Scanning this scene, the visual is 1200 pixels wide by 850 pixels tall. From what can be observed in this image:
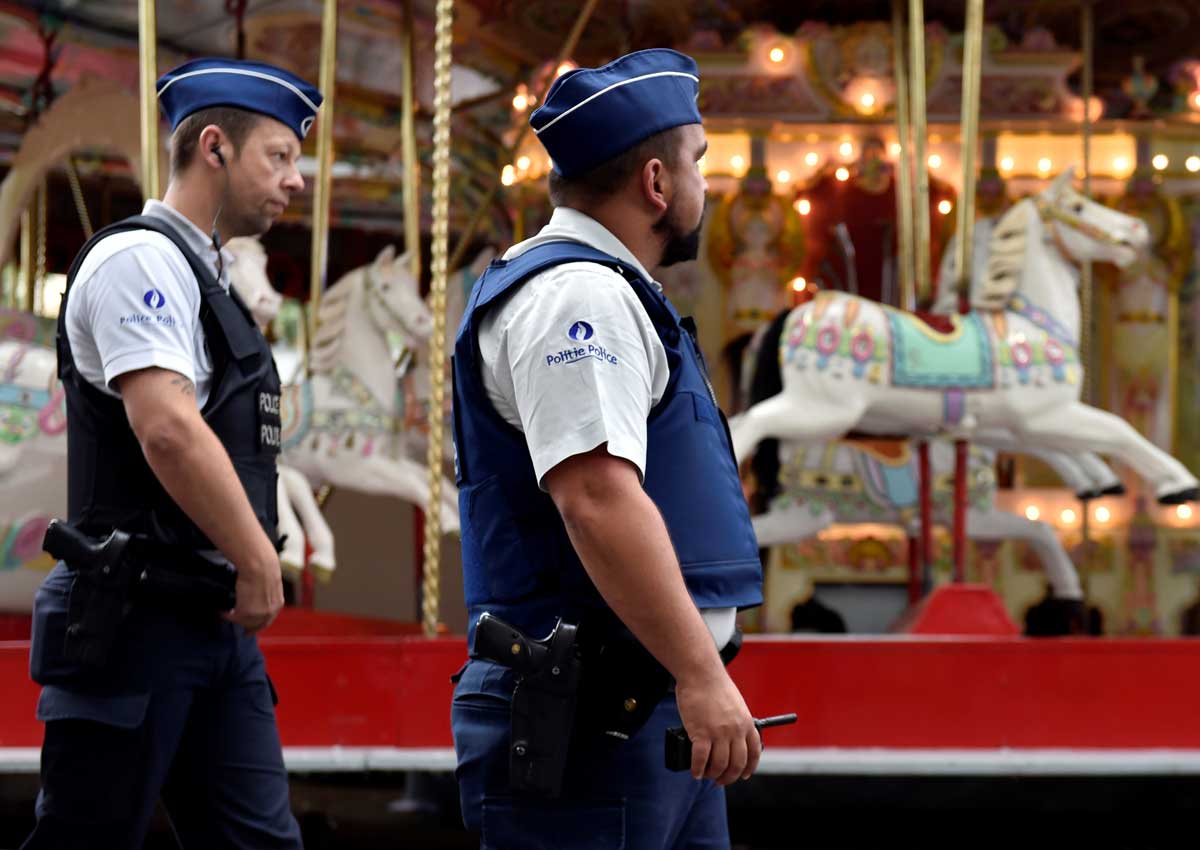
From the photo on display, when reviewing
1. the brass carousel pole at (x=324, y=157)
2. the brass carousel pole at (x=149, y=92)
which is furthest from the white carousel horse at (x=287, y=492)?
the brass carousel pole at (x=149, y=92)

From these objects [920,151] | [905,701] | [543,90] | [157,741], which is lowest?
[905,701]

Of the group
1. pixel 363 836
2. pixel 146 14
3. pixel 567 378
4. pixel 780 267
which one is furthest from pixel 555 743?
pixel 780 267

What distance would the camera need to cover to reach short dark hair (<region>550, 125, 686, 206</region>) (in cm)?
210

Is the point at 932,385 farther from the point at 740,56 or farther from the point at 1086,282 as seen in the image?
the point at 740,56

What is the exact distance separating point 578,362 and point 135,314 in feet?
2.98

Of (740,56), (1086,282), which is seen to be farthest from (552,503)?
(740,56)

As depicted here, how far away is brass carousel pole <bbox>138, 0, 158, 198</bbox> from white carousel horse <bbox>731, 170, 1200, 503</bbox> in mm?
2572

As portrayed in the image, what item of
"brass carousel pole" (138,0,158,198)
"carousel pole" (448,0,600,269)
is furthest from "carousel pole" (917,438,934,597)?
"brass carousel pole" (138,0,158,198)

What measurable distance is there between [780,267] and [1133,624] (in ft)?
8.65

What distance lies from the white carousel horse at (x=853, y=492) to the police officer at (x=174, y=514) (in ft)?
18.2

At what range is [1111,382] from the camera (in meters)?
9.02

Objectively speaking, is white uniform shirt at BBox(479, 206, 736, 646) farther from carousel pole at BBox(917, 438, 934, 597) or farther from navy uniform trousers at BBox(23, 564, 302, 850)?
carousel pole at BBox(917, 438, 934, 597)

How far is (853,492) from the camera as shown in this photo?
8266mm

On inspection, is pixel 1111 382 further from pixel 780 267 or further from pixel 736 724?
pixel 736 724
